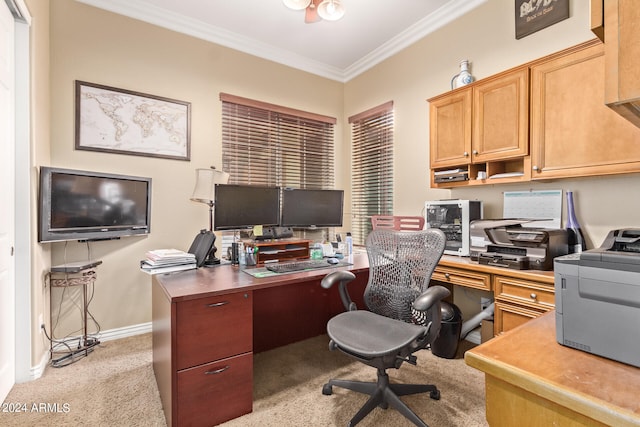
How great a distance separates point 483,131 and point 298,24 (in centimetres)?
208

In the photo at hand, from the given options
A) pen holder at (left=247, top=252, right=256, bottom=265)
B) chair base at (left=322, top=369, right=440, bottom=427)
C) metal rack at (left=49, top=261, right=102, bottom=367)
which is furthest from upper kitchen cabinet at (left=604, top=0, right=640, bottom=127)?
metal rack at (left=49, top=261, right=102, bottom=367)

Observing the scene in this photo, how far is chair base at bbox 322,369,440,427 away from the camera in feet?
5.31

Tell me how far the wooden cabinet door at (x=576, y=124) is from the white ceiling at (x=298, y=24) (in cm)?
116

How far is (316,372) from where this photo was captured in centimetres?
223

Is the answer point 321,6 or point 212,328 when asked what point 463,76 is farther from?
point 212,328

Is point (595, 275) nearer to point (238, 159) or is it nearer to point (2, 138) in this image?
point (2, 138)

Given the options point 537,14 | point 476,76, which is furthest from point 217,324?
point 537,14

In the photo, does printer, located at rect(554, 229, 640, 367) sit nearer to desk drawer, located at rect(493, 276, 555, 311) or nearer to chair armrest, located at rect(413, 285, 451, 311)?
chair armrest, located at rect(413, 285, 451, 311)

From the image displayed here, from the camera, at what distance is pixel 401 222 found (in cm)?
297

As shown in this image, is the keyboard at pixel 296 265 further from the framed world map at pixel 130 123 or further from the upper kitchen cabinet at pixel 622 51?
the upper kitchen cabinet at pixel 622 51

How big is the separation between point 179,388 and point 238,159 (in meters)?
2.38

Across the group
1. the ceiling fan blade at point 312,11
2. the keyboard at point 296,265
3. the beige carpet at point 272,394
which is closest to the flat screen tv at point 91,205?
the beige carpet at point 272,394

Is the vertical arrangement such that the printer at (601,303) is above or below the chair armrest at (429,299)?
above

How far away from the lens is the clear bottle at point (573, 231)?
80.9 inches
